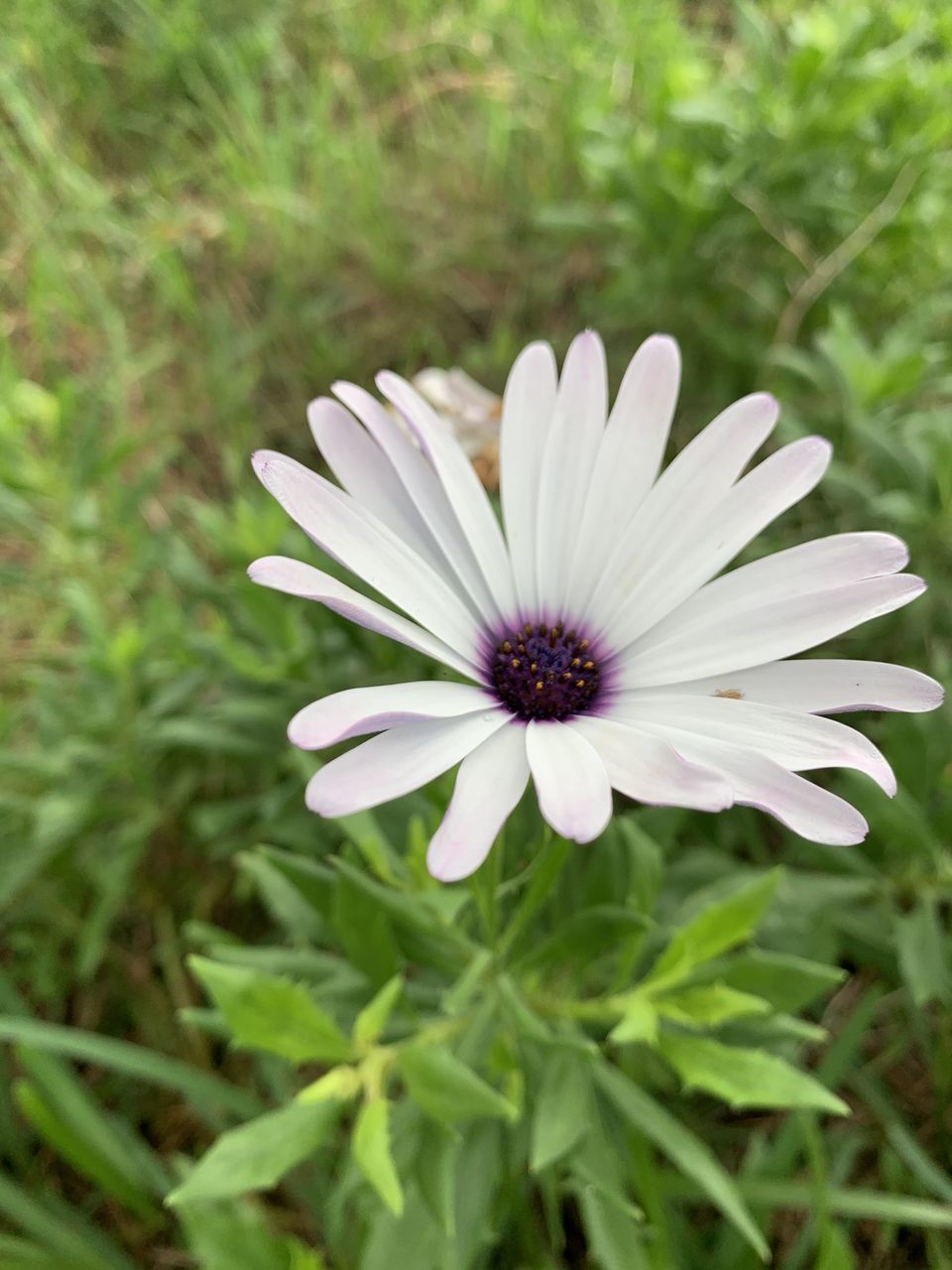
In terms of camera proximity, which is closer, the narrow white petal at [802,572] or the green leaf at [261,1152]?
the narrow white petal at [802,572]

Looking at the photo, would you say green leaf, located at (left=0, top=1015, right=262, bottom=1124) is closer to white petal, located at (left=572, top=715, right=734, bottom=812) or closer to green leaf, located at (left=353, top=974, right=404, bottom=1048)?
green leaf, located at (left=353, top=974, right=404, bottom=1048)

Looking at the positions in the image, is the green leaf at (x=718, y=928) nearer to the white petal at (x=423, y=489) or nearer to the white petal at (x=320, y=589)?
the white petal at (x=423, y=489)

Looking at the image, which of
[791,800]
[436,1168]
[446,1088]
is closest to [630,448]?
[791,800]

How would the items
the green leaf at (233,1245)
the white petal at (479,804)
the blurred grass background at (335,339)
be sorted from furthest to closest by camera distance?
the blurred grass background at (335,339) → the green leaf at (233,1245) → the white petal at (479,804)

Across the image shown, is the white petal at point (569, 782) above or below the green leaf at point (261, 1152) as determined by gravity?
above

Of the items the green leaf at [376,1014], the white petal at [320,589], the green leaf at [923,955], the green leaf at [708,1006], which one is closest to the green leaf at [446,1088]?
the green leaf at [376,1014]

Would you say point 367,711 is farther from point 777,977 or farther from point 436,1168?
point 777,977
